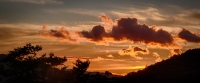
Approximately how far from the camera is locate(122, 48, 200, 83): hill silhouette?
9425 centimetres

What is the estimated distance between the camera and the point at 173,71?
103 meters

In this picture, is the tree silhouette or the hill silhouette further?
the hill silhouette

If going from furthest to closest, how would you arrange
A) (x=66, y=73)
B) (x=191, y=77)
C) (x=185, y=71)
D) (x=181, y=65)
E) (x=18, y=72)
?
(x=181, y=65)
(x=185, y=71)
(x=191, y=77)
(x=66, y=73)
(x=18, y=72)

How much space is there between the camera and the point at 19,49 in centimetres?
7088

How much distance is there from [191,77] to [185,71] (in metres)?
7.96

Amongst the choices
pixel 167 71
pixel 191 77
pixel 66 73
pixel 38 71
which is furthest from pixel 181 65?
pixel 38 71

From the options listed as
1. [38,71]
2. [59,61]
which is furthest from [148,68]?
[38,71]

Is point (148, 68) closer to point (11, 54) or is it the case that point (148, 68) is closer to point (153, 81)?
point (153, 81)

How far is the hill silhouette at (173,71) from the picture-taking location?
94.2m

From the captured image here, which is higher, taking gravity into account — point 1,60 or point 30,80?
point 1,60

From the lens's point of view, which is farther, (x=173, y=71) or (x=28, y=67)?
(x=173, y=71)

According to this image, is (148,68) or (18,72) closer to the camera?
(18,72)

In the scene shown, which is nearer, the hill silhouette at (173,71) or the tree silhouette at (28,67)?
the tree silhouette at (28,67)

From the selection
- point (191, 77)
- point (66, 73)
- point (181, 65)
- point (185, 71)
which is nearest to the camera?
point (66, 73)
